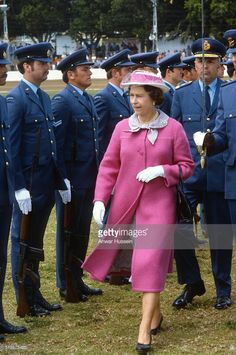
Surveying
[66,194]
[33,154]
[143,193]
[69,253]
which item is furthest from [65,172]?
[143,193]

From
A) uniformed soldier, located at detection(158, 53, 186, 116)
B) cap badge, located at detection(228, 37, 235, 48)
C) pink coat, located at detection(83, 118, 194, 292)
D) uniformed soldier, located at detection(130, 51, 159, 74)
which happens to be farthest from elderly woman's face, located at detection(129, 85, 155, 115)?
uniformed soldier, located at detection(158, 53, 186, 116)

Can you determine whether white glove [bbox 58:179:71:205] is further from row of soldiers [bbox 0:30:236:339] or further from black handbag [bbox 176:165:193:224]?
black handbag [bbox 176:165:193:224]

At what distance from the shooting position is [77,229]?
282 inches

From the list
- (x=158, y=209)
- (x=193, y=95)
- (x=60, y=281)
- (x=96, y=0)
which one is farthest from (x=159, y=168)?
(x=96, y=0)

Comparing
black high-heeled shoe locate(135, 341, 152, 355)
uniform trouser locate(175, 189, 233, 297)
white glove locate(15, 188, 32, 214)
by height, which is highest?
white glove locate(15, 188, 32, 214)

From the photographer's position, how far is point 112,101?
7832 mm

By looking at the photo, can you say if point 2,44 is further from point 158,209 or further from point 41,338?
point 41,338

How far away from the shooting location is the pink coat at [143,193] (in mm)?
5617

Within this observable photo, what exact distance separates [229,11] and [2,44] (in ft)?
178

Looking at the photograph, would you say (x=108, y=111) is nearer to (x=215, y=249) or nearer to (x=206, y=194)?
(x=206, y=194)

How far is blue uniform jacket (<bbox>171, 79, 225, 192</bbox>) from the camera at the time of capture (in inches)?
257

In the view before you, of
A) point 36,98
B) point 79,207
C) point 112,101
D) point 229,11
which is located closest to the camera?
point 36,98

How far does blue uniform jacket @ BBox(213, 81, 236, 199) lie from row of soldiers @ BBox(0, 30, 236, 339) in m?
0.14

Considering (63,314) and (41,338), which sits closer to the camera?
(41,338)
